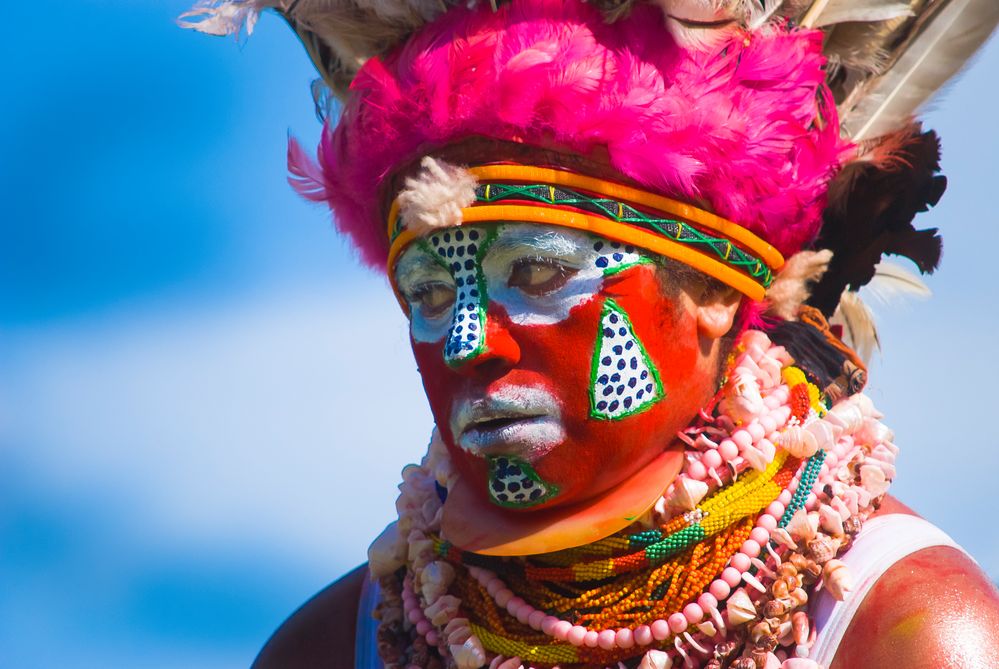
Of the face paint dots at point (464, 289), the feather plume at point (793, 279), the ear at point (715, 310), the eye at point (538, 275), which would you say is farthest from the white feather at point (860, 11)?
the face paint dots at point (464, 289)

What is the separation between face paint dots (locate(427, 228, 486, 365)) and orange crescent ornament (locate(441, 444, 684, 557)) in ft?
1.42

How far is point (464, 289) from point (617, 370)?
1.39ft

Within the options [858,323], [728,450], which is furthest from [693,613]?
[858,323]

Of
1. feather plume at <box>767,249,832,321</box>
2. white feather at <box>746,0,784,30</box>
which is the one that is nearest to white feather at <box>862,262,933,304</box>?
feather plume at <box>767,249,832,321</box>

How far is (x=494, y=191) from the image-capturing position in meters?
3.51

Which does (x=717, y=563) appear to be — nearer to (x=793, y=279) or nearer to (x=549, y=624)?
(x=549, y=624)

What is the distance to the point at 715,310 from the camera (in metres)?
3.63

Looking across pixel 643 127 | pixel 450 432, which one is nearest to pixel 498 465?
pixel 450 432

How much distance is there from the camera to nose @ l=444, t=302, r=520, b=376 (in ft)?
11.4

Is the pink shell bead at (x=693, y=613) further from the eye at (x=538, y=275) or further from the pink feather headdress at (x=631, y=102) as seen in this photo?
the pink feather headdress at (x=631, y=102)

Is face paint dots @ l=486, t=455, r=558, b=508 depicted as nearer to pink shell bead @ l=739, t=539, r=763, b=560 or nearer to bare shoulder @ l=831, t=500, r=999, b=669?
pink shell bead @ l=739, t=539, r=763, b=560

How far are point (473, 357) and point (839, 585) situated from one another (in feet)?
3.29

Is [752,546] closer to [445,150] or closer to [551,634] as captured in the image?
[551,634]

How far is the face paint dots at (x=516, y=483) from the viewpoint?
3514 millimetres
